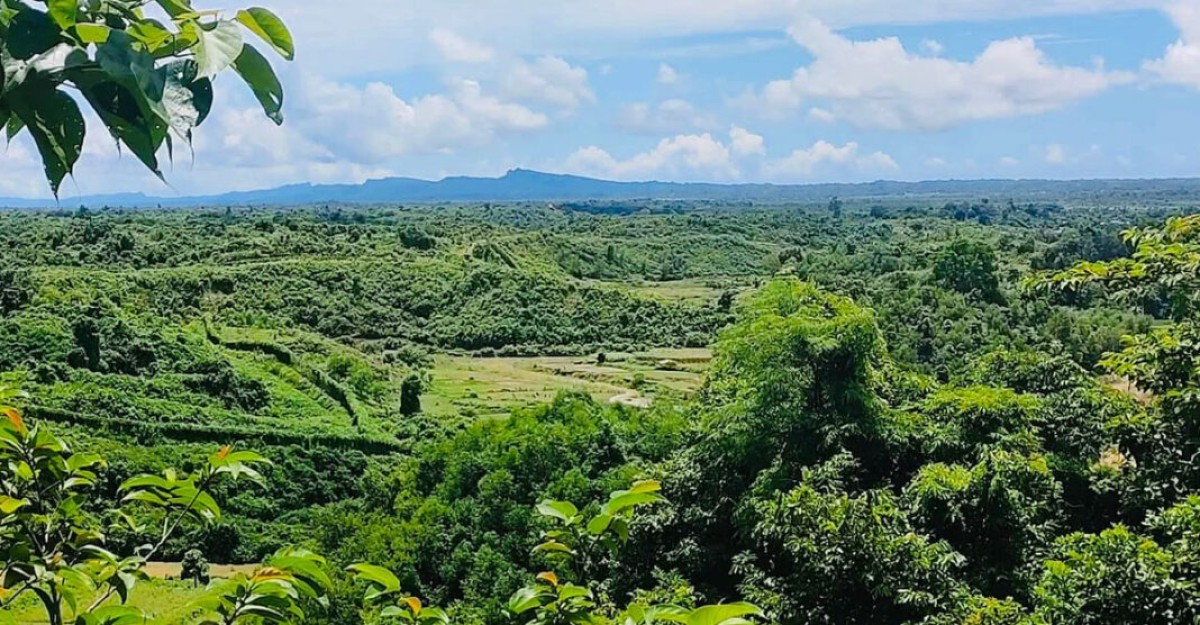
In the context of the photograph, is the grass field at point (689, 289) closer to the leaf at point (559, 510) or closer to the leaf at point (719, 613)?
the leaf at point (559, 510)

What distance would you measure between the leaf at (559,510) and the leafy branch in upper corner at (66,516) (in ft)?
1.41

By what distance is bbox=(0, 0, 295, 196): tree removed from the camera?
79cm

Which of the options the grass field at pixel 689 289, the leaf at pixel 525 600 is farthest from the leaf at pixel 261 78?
the grass field at pixel 689 289

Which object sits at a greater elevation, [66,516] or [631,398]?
[66,516]

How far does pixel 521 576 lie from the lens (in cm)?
1064

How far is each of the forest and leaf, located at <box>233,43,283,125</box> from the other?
2.19 feet

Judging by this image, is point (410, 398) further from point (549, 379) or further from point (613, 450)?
point (613, 450)

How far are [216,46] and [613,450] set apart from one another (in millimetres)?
12262

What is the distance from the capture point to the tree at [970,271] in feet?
113

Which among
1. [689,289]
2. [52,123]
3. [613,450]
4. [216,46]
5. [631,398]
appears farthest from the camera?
[689,289]

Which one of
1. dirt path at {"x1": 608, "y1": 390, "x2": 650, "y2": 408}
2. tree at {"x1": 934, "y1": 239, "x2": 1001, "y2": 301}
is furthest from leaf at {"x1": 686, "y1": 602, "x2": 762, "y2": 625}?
tree at {"x1": 934, "y1": 239, "x2": 1001, "y2": 301}

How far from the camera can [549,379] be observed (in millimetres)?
37656

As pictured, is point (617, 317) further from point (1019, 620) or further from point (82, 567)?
point (82, 567)

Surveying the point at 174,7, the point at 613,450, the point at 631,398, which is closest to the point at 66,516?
the point at 174,7
